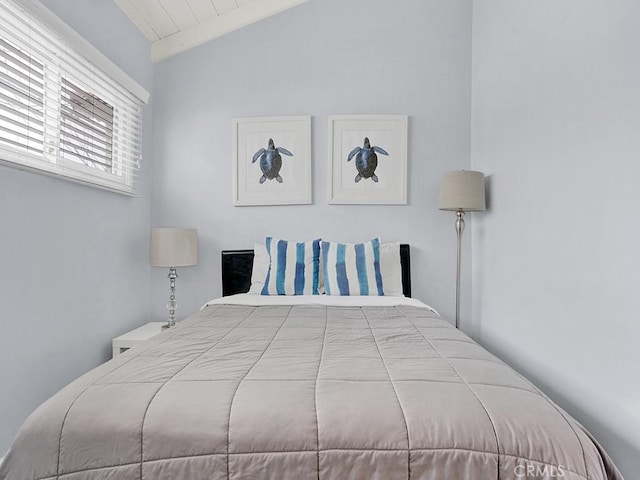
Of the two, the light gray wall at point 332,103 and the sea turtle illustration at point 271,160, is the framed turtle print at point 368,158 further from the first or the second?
the sea turtle illustration at point 271,160

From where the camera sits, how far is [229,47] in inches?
120

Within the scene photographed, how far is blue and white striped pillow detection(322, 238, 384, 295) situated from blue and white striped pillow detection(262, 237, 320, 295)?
74 millimetres

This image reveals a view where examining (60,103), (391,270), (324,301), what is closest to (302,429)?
(324,301)

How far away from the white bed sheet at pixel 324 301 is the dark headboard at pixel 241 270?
1.57ft

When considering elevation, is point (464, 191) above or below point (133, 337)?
above

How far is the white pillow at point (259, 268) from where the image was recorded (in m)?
2.69

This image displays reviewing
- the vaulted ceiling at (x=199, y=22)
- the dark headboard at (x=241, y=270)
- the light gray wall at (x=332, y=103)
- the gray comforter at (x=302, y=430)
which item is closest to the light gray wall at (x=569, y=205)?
the light gray wall at (x=332, y=103)

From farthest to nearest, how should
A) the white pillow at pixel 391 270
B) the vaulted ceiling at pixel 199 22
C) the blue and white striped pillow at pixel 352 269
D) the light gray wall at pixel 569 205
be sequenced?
the vaulted ceiling at pixel 199 22, the white pillow at pixel 391 270, the blue and white striped pillow at pixel 352 269, the light gray wall at pixel 569 205

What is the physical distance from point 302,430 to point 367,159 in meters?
2.39

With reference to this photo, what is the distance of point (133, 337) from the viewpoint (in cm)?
246

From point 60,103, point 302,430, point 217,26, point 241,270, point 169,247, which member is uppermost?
point 217,26

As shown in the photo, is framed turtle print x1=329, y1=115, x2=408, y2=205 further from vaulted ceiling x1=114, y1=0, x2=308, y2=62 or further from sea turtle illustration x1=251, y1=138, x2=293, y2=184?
vaulted ceiling x1=114, y1=0, x2=308, y2=62

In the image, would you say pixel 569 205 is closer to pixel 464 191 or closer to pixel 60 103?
pixel 464 191

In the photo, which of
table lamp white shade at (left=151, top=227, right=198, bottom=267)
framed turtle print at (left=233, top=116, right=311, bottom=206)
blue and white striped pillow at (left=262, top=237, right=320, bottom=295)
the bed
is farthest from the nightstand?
the bed
